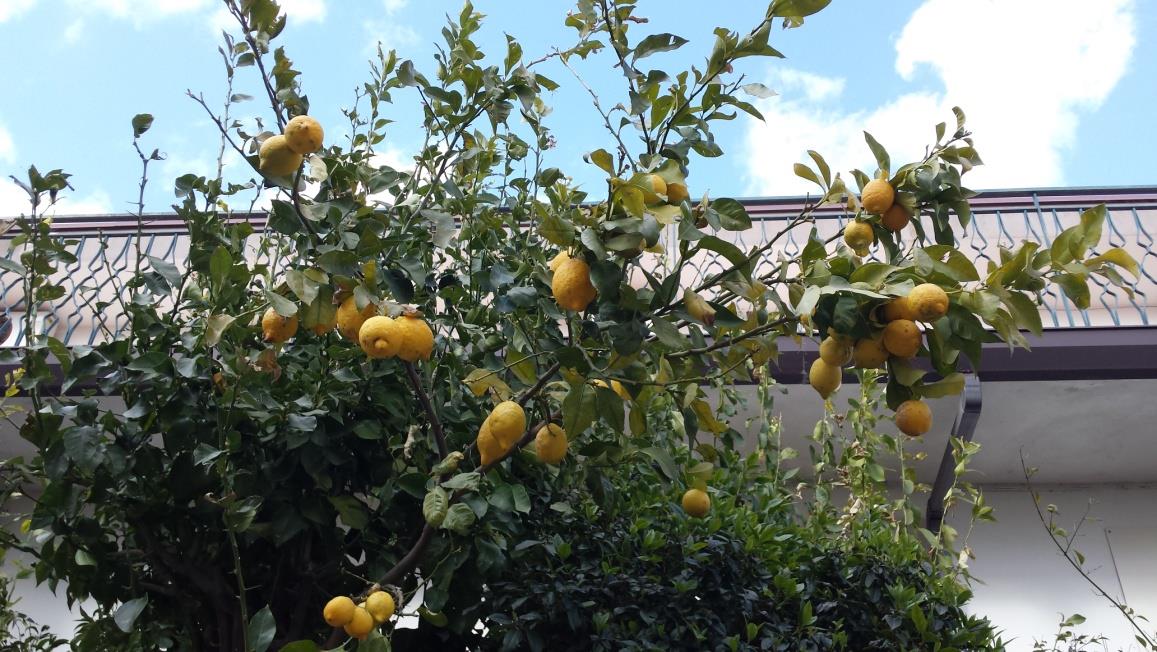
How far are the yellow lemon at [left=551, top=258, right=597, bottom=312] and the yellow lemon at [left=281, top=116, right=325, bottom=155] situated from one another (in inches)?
18.9

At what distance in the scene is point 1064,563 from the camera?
6.16 metres

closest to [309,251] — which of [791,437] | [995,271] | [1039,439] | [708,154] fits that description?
[708,154]

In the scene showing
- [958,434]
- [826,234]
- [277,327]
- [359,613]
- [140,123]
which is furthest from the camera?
[826,234]

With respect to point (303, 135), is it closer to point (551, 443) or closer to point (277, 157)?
point (277, 157)

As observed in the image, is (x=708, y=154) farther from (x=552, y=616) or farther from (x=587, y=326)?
(x=552, y=616)

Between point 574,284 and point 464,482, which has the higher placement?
point 574,284

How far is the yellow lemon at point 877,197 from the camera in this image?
1.61 meters

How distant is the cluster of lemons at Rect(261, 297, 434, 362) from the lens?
151 cm

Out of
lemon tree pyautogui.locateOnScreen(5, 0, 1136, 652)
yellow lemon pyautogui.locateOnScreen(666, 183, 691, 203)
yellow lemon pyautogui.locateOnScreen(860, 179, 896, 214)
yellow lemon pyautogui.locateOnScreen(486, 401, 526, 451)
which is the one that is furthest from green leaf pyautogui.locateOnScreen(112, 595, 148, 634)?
yellow lemon pyautogui.locateOnScreen(860, 179, 896, 214)

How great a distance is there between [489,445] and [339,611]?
0.36 m

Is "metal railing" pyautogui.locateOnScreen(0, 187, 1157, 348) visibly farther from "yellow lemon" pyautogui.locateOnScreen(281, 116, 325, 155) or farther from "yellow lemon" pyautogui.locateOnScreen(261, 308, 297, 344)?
"yellow lemon" pyautogui.locateOnScreen(281, 116, 325, 155)

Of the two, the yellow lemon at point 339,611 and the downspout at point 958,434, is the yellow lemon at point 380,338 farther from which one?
the downspout at point 958,434

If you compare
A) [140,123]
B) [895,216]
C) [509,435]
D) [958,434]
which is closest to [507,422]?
[509,435]

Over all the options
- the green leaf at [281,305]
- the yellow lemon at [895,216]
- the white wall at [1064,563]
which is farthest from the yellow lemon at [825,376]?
the white wall at [1064,563]
